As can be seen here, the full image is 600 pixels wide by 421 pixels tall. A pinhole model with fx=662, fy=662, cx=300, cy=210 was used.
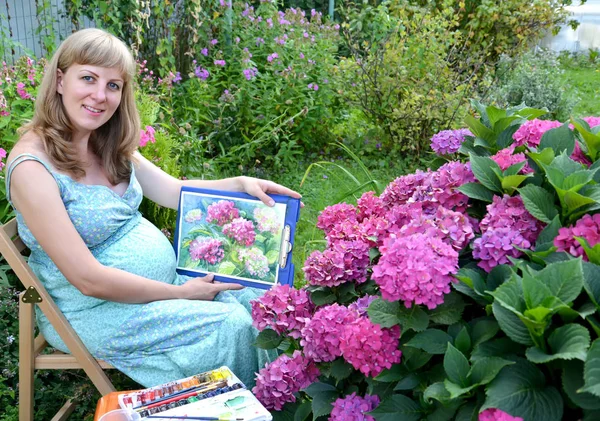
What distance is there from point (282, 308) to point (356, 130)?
13.9 ft

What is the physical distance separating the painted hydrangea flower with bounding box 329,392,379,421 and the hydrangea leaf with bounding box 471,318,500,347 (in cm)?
31

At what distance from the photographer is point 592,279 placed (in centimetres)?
124

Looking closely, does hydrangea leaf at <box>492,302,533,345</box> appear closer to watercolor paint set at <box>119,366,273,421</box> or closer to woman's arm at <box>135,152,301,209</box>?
watercolor paint set at <box>119,366,273,421</box>

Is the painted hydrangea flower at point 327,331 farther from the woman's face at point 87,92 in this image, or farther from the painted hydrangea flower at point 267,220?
the woman's face at point 87,92

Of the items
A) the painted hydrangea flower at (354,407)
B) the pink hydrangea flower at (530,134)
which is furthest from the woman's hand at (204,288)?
the pink hydrangea flower at (530,134)

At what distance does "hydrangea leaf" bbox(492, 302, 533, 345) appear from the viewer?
3.93ft

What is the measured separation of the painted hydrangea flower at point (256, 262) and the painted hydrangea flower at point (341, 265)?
67 centimetres

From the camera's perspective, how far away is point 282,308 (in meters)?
1.74

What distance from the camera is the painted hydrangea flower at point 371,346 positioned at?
4.58 feet

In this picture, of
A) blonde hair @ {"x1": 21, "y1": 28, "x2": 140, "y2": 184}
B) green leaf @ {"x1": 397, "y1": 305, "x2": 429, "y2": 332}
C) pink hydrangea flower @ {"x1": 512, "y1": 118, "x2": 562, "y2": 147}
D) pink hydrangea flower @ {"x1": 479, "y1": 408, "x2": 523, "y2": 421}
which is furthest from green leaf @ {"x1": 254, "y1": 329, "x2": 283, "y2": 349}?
blonde hair @ {"x1": 21, "y1": 28, "x2": 140, "y2": 184}

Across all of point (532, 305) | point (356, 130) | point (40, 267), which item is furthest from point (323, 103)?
point (532, 305)

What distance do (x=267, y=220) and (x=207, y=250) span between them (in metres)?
0.26

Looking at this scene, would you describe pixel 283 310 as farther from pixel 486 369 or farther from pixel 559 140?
pixel 559 140

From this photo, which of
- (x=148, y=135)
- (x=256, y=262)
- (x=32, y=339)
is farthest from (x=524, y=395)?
(x=148, y=135)
